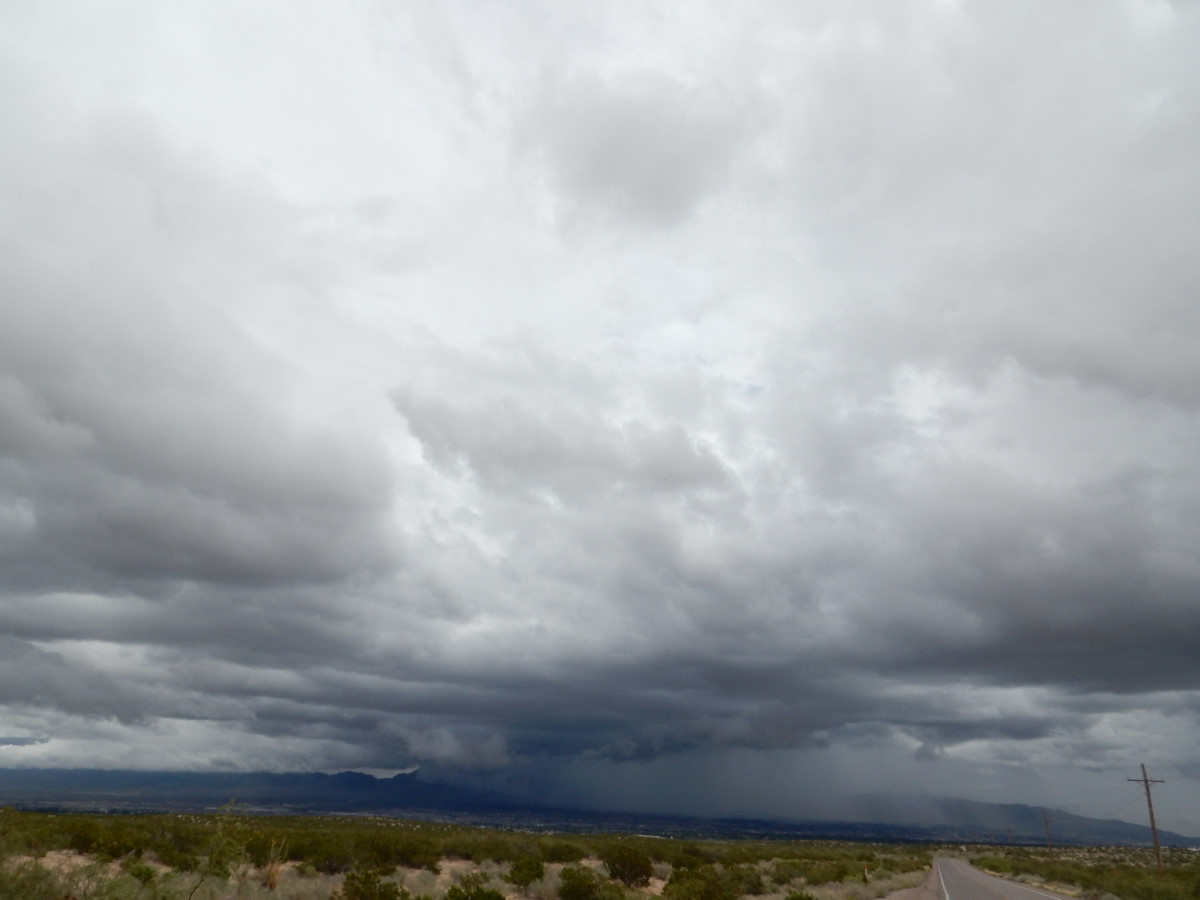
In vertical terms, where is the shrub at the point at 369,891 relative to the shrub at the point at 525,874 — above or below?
above

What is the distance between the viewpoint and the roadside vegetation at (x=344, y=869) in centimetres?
1939

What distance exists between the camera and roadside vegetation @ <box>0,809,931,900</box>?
19.4 metres

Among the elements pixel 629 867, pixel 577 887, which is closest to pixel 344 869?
pixel 577 887

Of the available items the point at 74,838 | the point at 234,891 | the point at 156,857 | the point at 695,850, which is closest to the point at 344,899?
the point at 234,891

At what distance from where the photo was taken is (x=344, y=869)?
115ft

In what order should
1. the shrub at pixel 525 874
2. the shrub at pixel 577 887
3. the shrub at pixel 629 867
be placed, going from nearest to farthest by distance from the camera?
the shrub at pixel 577 887 < the shrub at pixel 525 874 < the shrub at pixel 629 867

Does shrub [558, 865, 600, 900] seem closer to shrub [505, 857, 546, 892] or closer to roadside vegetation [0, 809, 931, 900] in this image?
roadside vegetation [0, 809, 931, 900]

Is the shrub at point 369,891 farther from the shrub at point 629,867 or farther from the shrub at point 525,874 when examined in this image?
the shrub at point 629,867

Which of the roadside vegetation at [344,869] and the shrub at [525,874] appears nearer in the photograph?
the roadside vegetation at [344,869]

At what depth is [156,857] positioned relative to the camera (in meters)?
32.6

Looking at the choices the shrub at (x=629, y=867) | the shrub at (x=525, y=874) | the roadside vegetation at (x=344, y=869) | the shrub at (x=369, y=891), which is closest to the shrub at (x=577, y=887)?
the roadside vegetation at (x=344, y=869)

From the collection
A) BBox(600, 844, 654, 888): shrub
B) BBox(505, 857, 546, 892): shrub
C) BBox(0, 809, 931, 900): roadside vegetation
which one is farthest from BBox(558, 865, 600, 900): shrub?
BBox(600, 844, 654, 888): shrub

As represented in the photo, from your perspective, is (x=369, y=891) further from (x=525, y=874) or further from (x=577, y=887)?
(x=525, y=874)

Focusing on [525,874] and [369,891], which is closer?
[369,891]
